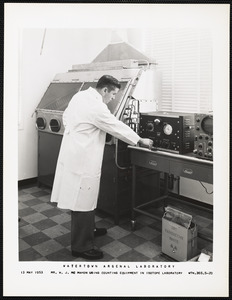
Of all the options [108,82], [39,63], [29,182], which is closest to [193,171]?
[108,82]

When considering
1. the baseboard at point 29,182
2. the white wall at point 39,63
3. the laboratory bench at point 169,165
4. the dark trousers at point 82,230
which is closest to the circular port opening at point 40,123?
the white wall at point 39,63

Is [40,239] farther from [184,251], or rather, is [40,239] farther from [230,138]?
[230,138]

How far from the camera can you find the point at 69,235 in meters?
2.90

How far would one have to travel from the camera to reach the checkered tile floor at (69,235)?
100 inches

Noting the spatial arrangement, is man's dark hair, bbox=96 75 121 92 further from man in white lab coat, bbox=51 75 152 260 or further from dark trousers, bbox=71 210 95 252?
dark trousers, bbox=71 210 95 252

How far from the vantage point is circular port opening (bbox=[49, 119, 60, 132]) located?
3.73 meters

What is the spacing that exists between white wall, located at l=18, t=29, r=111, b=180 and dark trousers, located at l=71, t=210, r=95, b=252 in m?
1.84

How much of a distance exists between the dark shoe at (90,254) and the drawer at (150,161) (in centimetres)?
85

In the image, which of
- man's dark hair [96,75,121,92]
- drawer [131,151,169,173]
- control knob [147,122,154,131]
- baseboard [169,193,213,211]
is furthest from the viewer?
baseboard [169,193,213,211]

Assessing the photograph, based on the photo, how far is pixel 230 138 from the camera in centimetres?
197

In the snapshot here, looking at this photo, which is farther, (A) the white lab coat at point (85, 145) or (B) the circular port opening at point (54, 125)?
(B) the circular port opening at point (54, 125)

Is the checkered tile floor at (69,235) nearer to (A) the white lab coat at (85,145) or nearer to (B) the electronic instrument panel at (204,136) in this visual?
(A) the white lab coat at (85,145)

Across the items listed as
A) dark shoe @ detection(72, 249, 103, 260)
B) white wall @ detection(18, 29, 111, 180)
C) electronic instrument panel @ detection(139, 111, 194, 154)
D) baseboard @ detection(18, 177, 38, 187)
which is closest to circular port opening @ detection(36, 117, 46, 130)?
white wall @ detection(18, 29, 111, 180)

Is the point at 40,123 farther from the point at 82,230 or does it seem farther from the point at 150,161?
the point at 82,230
